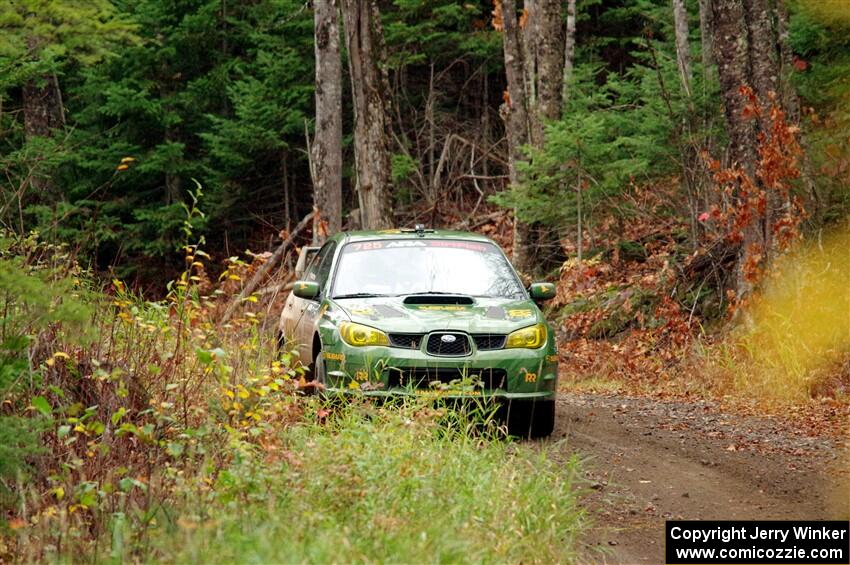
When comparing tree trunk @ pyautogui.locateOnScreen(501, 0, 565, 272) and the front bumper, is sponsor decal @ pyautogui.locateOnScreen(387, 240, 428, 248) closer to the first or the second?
the front bumper

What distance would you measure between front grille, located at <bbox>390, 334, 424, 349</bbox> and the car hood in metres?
0.04

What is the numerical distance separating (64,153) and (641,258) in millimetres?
15210

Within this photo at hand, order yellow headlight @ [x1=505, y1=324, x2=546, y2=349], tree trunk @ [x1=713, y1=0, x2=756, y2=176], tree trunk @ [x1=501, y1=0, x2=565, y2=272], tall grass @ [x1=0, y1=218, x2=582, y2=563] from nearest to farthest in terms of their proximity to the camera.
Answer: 1. tall grass @ [x1=0, y1=218, x2=582, y2=563]
2. yellow headlight @ [x1=505, y1=324, x2=546, y2=349]
3. tree trunk @ [x1=713, y1=0, x2=756, y2=176]
4. tree trunk @ [x1=501, y1=0, x2=565, y2=272]

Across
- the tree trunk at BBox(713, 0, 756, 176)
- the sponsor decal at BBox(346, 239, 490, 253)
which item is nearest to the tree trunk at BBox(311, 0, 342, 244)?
the tree trunk at BBox(713, 0, 756, 176)

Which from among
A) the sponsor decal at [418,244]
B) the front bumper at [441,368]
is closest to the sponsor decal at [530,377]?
the front bumper at [441,368]

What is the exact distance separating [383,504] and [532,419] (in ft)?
12.8

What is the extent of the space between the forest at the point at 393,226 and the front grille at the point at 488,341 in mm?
557

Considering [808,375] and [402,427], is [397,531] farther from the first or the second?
[808,375]

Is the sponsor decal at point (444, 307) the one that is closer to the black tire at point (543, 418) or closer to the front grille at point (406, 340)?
the front grille at point (406, 340)

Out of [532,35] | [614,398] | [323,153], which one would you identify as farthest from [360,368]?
[532,35]

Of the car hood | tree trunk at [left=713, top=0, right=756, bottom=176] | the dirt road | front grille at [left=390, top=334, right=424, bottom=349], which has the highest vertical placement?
tree trunk at [left=713, top=0, right=756, bottom=176]

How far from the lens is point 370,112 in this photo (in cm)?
1950

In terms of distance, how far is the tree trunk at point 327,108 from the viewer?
1977 centimetres

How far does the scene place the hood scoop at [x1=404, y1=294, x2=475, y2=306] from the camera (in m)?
9.88
